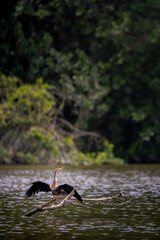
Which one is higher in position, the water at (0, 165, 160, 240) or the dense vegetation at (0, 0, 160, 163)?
the dense vegetation at (0, 0, 160, 163)

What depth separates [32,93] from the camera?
42.9m

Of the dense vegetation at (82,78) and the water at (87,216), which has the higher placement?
the dense vegetation at (82,78)

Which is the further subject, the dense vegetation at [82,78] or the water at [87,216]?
the dense vegetation at [82,78]

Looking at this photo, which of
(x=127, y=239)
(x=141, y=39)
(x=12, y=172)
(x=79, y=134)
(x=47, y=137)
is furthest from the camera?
(x=141, y=39)

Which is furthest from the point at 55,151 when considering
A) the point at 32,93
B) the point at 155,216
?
the point at 155,216

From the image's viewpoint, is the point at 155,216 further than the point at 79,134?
No

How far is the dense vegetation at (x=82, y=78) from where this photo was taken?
42.8 metres

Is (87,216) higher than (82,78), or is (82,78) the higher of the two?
(82,78)

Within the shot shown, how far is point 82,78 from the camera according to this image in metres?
47.6

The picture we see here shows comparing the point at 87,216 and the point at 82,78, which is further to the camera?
the point at 82,78

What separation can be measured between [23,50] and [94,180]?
18.6 meters

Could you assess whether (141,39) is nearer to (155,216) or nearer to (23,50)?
(23,50)

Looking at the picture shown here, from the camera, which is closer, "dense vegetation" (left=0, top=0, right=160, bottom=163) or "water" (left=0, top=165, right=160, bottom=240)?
"water" (left=0, top=165, right=160, bottom=240)

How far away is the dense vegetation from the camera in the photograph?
42.8 meters
